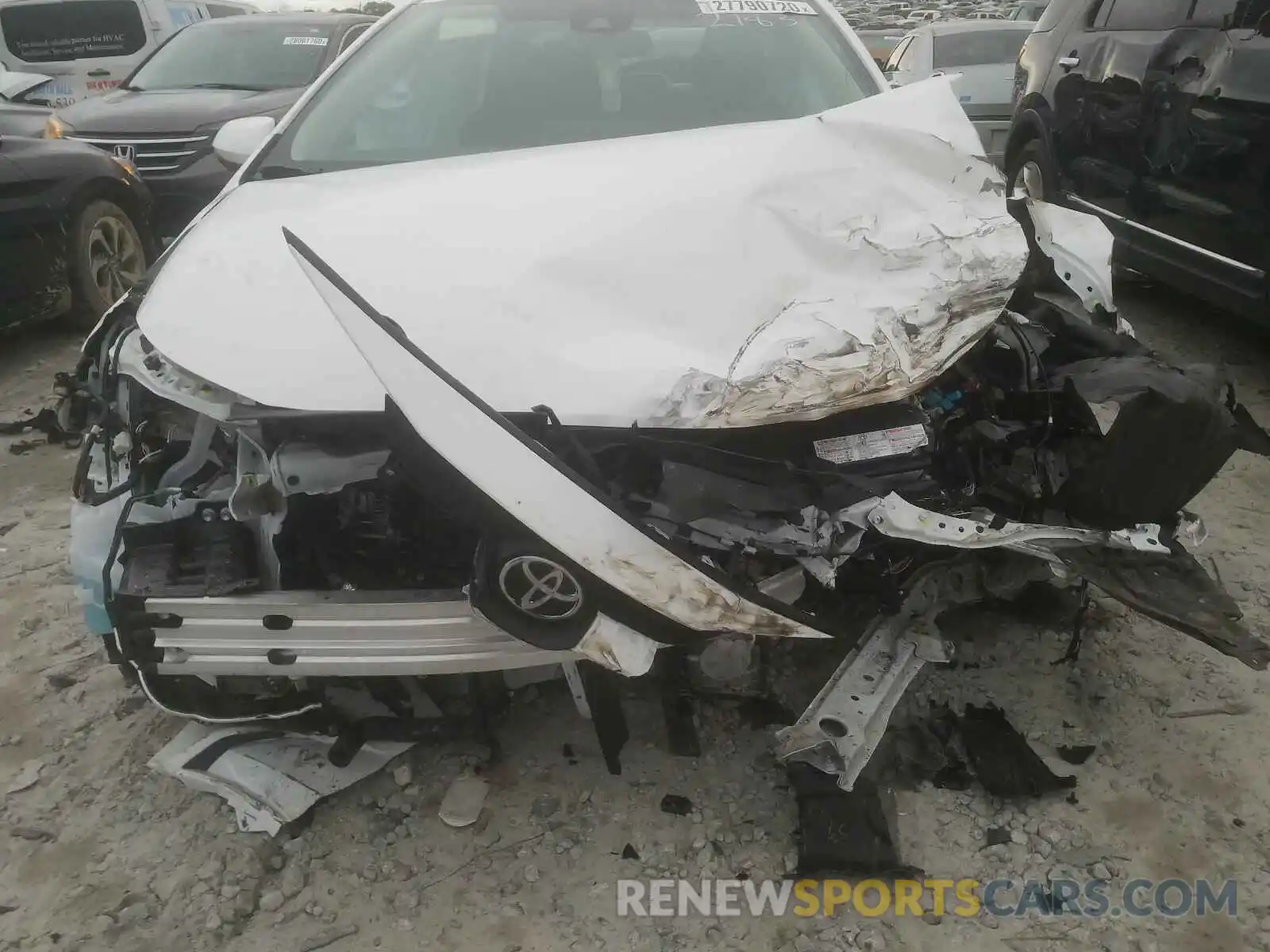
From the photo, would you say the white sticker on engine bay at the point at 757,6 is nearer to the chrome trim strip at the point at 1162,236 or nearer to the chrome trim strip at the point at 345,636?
the chrome trim strip at the point at 1162,236

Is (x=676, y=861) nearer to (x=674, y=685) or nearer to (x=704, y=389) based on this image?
(x=674, y=685)

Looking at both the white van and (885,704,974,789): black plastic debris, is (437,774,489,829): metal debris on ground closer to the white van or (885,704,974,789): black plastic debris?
(885,704,974,789): black plastic debris

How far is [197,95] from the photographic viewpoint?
625cm

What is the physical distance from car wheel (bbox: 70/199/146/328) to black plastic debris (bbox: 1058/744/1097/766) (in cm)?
483

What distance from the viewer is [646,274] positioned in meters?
1.96

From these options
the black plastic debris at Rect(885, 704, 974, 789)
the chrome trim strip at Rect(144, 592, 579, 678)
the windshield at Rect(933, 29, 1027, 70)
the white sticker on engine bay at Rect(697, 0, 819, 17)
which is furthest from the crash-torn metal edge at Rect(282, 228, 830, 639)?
the windshield at Rect(933, 29, 1027, 70)

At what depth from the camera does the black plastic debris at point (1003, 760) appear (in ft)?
7.09

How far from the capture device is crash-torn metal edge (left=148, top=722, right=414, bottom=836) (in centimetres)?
212

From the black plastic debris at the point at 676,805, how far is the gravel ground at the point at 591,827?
2 centimetres

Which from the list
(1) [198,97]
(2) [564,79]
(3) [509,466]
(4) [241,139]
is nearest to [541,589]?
(3) [509,466]

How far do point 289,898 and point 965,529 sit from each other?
5.33 feet

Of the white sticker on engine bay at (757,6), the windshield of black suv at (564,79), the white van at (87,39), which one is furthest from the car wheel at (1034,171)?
the white van at (87,39)

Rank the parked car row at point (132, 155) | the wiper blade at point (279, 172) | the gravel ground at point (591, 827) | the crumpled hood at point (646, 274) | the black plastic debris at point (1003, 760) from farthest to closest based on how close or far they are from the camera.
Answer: the parked car row at point (132, 155) < the wiper blade at point (279, 172) < the black plastic debris at point (1003, 760) < the gravel ground at point (591, 827) < the crumpled hood at point (646, 274)

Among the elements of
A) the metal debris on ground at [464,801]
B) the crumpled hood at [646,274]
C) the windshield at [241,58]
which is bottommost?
the metal debris on ground at [464,801]
